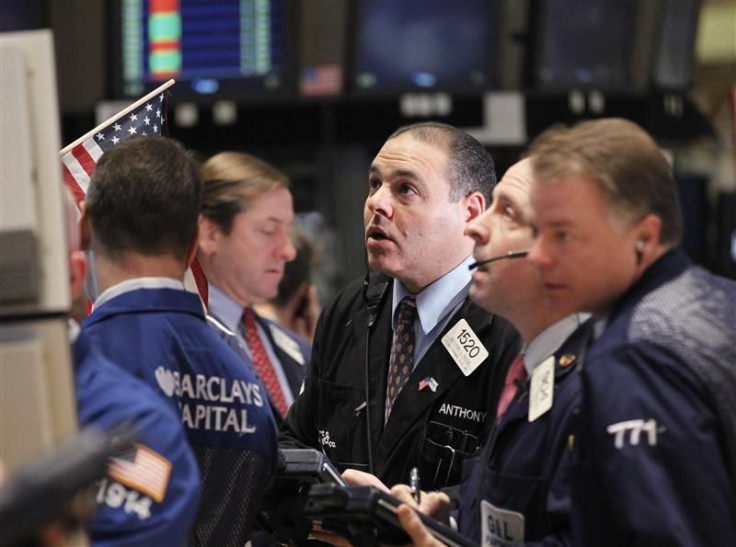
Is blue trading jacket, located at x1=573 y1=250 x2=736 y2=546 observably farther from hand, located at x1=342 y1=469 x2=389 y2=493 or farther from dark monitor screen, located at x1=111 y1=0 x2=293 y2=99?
dark monitor screen, located at x1=111 y1=0 x2=293 y2=99

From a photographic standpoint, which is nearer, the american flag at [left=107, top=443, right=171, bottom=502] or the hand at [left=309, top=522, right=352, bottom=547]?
the american flag at [left=107, top=443, right=171, bottom=502]

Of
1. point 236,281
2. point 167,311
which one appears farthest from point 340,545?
point 236,281

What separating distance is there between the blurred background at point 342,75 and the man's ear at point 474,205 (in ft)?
11.6

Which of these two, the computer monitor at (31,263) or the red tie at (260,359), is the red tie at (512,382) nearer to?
the computer monitor at (31,263)

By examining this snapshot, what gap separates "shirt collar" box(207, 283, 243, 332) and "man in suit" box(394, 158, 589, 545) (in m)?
2.16

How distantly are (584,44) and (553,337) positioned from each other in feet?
19.3

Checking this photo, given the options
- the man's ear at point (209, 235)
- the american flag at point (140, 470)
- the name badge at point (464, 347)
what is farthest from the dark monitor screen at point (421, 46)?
the american flag at point (140, 470)

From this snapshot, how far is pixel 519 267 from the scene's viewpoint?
9.56 feet

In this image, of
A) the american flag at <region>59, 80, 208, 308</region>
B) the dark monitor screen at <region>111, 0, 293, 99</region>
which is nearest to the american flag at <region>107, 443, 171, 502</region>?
the american flag at <region>59, 80, 208, 308</region>

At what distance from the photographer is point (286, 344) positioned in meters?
5.32

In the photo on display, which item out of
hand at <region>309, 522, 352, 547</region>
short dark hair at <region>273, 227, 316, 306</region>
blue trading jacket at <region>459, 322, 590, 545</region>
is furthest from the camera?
short dark hair at <region>273, 227, 316, 306</region>

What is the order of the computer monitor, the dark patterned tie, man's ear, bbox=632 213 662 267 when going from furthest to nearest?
the dark patterned tie → man's ear, bbox=632 213 662 267 → the computer monitor

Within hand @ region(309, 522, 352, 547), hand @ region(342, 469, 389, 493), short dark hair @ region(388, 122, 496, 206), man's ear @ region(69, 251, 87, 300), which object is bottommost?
hand @ region(309, 522, 352, 547)

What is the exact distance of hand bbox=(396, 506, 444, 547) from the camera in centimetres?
282
